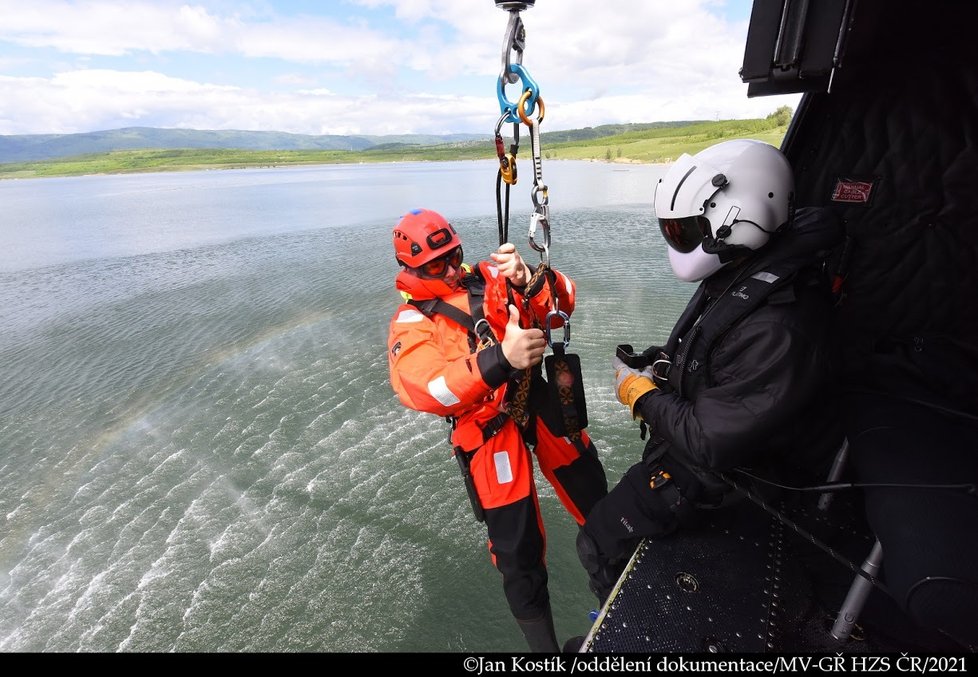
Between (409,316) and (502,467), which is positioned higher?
(409,316)

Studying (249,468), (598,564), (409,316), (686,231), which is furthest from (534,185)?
(249,468)

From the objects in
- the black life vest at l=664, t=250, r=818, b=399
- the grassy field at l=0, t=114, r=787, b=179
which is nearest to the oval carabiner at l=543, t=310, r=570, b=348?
the black life vest at l=664, t=250, r=818, b=399

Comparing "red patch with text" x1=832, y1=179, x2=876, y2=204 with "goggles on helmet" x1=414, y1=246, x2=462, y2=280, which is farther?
"goggles on helmet" x1=414, y1=246, x2=462, y2=280

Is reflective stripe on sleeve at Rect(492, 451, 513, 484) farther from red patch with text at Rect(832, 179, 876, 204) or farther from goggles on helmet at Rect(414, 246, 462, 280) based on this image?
red patch with text at Rect(832, 179, 876, 204)

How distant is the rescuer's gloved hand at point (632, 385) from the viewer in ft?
7.51

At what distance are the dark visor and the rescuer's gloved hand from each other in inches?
25.2

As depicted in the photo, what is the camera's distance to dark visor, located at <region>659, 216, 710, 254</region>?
6.67 feet

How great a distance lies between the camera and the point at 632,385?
91.8 inches

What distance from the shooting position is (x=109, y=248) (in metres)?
14.8

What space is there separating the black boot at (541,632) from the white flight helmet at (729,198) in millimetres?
2331

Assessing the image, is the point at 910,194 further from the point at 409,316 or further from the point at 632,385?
the point at 409,316

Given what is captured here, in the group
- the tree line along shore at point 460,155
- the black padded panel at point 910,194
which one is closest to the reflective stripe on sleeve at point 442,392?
the black padded panel at point 910,194

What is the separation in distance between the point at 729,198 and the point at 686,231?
0.22m

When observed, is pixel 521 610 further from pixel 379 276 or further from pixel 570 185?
pixel 570 185
